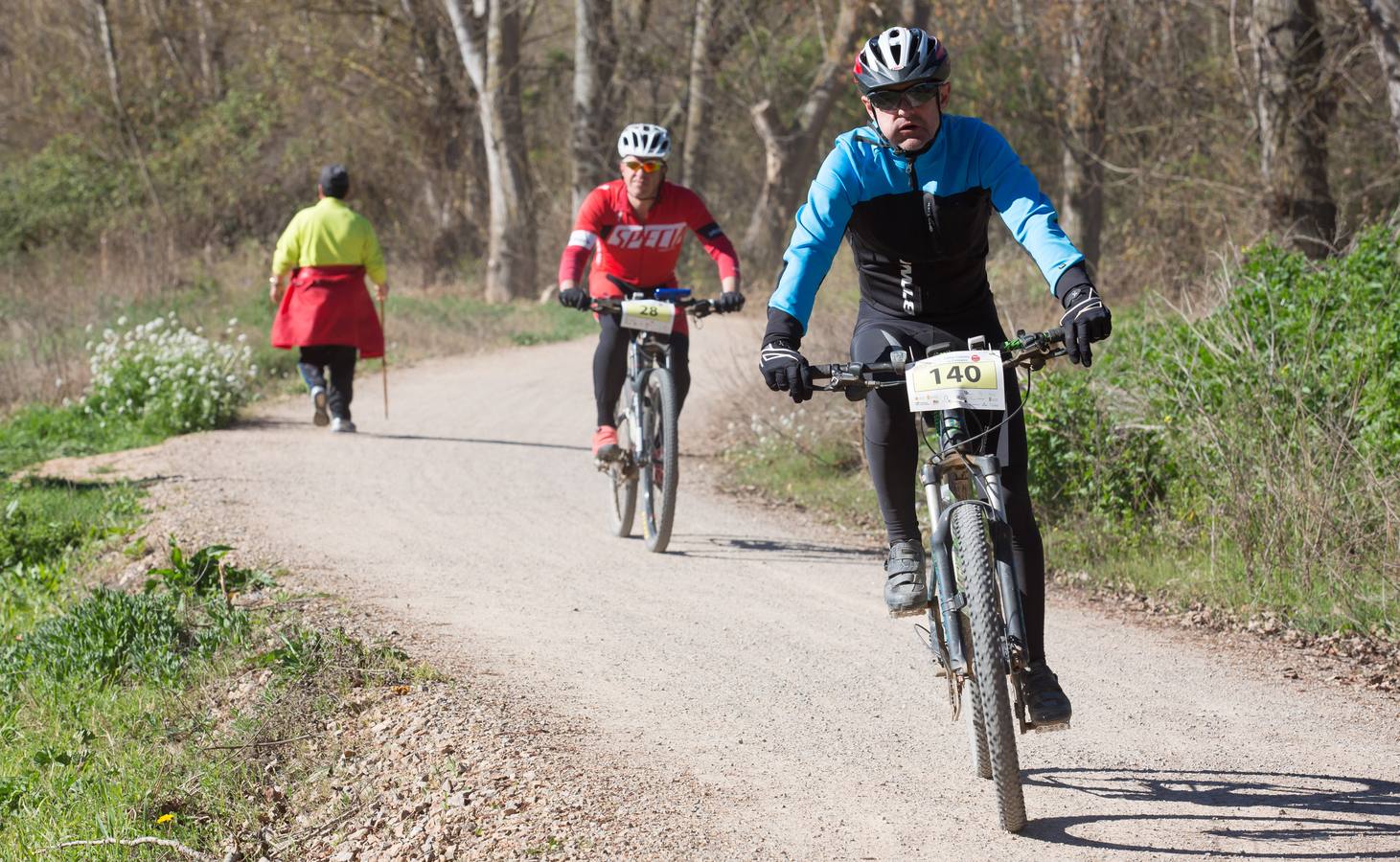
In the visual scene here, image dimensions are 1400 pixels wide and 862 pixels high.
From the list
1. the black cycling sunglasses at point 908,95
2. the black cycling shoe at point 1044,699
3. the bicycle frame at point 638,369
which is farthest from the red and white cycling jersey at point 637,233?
the black cycling shoe at point 1044,699

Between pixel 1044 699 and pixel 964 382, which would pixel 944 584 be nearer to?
pixel 1044 699

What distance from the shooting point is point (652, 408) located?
831 centimetres

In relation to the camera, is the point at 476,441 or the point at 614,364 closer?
the point at 614,364

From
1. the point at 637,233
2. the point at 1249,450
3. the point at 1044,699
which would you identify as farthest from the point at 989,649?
the point at 637,233

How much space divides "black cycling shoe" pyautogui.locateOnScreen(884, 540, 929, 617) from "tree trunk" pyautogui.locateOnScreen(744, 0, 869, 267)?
2013cm

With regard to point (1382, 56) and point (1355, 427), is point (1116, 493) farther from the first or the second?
point (1382, 56)

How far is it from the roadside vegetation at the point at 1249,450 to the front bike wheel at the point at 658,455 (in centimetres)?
186

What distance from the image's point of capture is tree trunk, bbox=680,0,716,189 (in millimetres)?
24375

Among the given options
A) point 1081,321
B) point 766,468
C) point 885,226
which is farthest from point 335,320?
point 1081,321

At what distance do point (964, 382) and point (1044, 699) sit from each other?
90 centimetres

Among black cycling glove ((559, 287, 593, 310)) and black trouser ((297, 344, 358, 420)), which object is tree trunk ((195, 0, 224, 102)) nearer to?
black trouser ((297, 344, 358, 420))

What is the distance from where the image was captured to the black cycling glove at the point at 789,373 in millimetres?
4074

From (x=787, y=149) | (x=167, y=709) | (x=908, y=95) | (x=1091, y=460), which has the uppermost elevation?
(x=787, y=149)

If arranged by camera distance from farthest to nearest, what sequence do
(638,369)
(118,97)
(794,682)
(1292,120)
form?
(118,97)
(1292,120)
(638,369)
(794,682)
